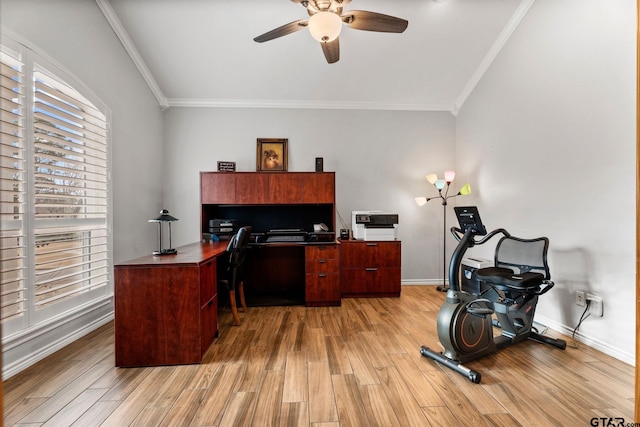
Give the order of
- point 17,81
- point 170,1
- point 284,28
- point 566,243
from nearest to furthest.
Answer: point 17,81 < point 284,28 < point 566,243 < point 170,1

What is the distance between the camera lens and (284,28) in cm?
237

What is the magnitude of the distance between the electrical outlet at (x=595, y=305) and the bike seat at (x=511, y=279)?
459mm

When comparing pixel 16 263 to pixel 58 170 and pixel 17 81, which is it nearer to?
pixel 58 170

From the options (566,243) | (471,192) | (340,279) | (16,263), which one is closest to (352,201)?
(340,279)

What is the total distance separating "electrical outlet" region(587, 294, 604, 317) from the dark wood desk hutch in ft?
7.44

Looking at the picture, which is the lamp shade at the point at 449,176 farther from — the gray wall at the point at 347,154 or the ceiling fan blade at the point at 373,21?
the ceiling fan blade at the point at 373,21

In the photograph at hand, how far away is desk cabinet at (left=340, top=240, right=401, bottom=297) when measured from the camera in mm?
3820

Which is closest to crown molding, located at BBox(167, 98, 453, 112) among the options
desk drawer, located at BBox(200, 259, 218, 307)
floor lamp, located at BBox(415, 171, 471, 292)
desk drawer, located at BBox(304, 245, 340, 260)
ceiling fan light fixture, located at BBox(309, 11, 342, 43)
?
floor lamp, located at BBox(415, 171, 471, 292)

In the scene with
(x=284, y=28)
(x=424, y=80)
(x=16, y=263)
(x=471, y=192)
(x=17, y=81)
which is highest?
(x=424, y=80)

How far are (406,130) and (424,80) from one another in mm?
697

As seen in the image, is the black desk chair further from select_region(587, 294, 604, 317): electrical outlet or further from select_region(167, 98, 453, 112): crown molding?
select_region(587, 294, 604, 317): electrical outlet

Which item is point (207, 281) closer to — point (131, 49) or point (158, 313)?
point (158, 313)

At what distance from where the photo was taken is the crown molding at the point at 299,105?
13.7 feet

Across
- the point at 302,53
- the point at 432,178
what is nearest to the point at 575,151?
the point at 432,178
